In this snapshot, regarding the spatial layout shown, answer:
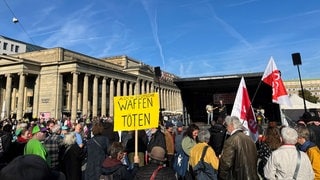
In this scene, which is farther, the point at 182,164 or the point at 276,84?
the point at 276,84

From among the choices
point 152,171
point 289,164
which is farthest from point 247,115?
point 152,171

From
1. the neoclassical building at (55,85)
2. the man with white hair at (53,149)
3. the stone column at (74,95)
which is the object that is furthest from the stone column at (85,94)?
the man with white hair at (53,149)

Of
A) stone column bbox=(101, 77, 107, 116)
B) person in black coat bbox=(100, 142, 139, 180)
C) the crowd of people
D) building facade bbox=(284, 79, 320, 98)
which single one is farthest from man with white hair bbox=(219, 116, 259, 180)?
building facade bbox=(284, 79, 320, 98)

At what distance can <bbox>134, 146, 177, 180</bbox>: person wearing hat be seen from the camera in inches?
150

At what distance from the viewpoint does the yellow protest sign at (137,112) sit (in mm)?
6168

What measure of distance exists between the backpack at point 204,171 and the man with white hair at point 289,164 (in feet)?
4.35

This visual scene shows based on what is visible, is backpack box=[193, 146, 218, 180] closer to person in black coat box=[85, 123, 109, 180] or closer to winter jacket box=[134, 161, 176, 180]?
winter jacket box=[134, 161, 176, 180]

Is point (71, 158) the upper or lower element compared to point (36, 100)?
lower

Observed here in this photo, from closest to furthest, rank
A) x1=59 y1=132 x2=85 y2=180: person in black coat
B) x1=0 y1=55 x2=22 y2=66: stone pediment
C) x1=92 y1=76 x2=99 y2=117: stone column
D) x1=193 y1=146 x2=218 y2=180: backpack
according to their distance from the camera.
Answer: x1=193 y1=146 x2=218 y2=180: backpack < x1=59 y1=132 x2=85 y2=180: person in black coat < x1=0 y1=55 x2=22 y2=66: stone pediment < x1=92 y1=76 x2=99 y2=117: stone column

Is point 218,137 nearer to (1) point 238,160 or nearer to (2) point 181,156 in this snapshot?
(2) point 181,156

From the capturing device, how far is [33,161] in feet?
4.92

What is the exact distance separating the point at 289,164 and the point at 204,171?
5.63ft

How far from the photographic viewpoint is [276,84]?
754cm

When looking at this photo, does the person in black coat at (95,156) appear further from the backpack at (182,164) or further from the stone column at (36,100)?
the stone column at (36,100)
